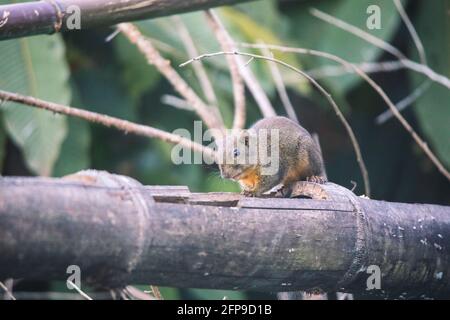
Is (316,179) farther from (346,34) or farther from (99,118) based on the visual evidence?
(346,34)

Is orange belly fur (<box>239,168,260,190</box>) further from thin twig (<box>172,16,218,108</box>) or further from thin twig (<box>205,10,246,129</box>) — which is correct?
thin twig (<box>172,16,218,108</box>)

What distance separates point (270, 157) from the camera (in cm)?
→ 427

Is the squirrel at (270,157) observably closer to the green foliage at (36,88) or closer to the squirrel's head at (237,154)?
the squirrel's head at (237,154)

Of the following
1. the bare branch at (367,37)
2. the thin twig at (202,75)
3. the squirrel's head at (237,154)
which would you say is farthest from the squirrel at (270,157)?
the bare branch at (367,37)

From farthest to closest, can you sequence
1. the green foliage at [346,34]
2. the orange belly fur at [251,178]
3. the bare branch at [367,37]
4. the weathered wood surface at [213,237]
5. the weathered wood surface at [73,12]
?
the green foliage at [346,34] < the orange belly fur at [251,178] < the bare branch at [367,37] < the weathered wood surface at [73,12] < the weathered wood surface at [213,237]

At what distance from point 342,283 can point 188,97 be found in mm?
1700

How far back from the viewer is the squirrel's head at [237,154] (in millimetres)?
4211

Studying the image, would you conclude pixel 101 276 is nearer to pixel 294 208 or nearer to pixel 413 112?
pixel 294 208

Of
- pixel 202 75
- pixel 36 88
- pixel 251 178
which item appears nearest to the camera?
pixel 251 178

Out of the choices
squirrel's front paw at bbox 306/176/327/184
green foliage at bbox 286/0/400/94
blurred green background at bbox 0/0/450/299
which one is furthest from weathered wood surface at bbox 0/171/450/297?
green foliage at bbox 286/0/400/94

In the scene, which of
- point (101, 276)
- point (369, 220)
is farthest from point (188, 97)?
point (101, 276)

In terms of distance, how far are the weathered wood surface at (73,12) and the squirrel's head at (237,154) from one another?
92 cm

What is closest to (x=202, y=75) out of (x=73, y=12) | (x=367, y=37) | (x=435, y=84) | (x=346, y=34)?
(x=367, y=37)

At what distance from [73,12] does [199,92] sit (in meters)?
2.74
